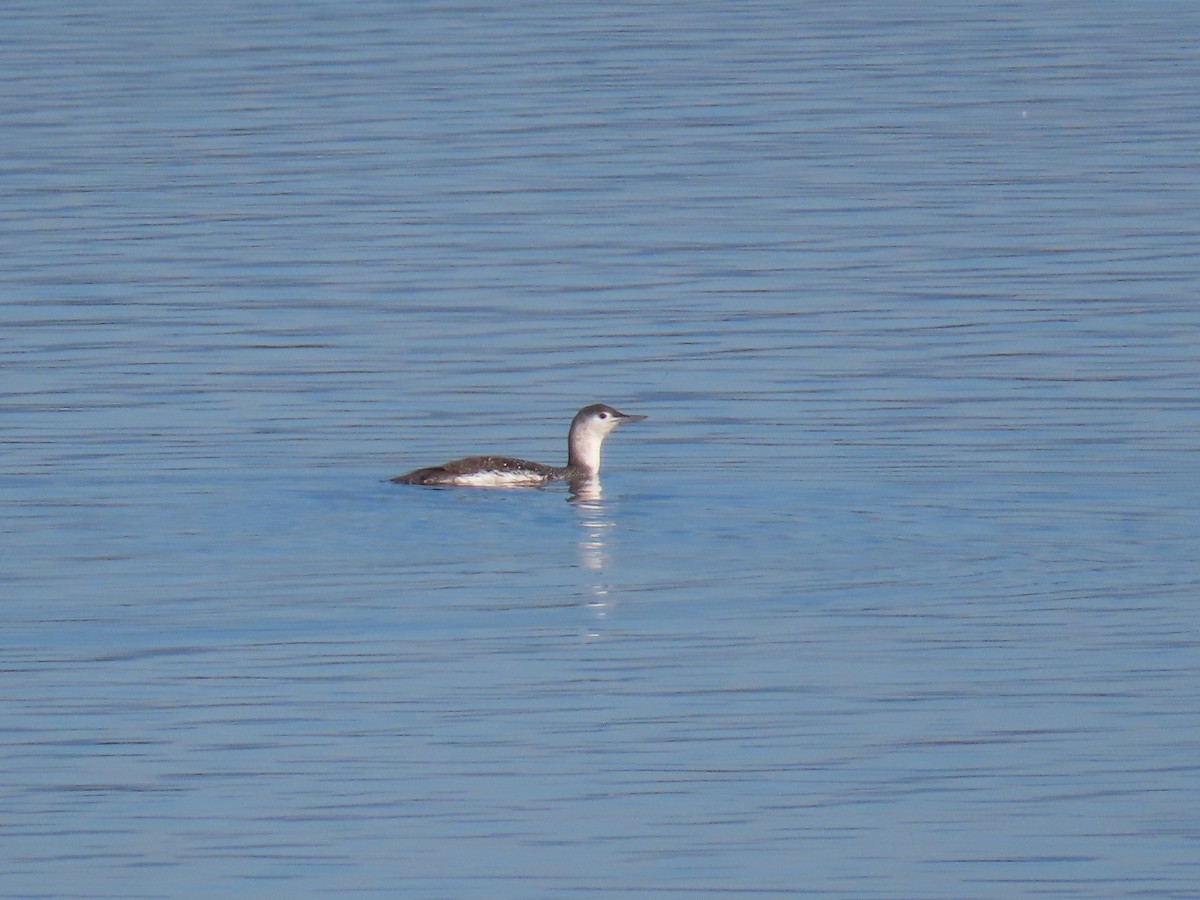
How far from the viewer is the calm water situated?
10.1 m

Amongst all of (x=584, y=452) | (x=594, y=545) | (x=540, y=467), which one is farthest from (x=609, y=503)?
(x=594, y=545)

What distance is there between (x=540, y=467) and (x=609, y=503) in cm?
84

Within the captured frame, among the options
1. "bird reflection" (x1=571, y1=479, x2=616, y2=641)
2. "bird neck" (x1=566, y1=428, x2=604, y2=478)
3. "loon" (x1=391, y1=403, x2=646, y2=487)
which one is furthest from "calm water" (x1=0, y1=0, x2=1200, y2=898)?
"bird neck" (x1=566, y1=428, x2=604, y2=478)

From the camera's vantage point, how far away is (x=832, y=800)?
10289mm

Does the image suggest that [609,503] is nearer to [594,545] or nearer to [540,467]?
[540,467]

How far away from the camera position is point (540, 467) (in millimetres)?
16984

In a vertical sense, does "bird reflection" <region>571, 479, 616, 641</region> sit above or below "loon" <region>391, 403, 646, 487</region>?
below

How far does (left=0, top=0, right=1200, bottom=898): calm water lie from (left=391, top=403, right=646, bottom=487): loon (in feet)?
0.59

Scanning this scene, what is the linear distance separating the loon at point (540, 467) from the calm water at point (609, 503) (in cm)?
18

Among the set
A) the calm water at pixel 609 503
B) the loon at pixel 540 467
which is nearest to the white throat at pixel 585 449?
the loon at pixel 540 467

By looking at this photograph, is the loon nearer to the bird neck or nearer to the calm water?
the bird neck

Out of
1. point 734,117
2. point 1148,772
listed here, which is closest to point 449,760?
point 1148,772

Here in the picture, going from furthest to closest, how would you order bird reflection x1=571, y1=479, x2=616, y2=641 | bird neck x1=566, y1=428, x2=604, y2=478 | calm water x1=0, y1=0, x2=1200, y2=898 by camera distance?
bird neck x1=566, y1=428, x2=604, y2=478
bird reflection x1=571, y1=479, x2=616, y2=641
calm water x1=0, y1=0, x2=1200, y2=898

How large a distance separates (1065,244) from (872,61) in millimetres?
15341
